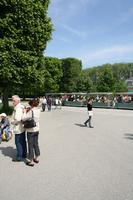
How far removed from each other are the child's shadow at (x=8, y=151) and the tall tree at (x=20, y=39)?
38.2ft

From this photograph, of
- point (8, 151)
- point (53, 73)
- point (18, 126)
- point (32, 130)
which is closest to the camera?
point (32, 130)

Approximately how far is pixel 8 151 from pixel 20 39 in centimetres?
1416

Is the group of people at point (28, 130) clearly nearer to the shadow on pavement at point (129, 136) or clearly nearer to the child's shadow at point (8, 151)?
the child's shadow at point (8, 151)

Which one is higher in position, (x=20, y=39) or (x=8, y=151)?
(x=20, y=39)

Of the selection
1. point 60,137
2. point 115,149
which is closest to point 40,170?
point 115,149

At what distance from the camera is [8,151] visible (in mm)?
10523

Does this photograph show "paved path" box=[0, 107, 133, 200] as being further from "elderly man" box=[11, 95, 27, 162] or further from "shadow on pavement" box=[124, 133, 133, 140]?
"shadow on pavement" box=[124, 133, 133, 140]

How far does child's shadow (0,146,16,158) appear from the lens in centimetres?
987

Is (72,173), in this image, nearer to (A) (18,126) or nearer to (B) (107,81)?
(A) (18,126)

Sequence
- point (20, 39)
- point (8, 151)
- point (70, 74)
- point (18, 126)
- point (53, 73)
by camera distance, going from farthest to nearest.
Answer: point (70, 74) → point (53, 73) → point (20, 39) → point (8, 151) → point (18, 126)

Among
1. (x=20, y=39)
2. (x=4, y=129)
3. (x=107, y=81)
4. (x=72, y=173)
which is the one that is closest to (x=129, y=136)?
(x=4, y=129)

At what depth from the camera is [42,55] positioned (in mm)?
26422

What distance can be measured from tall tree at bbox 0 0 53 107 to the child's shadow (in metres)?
11.6

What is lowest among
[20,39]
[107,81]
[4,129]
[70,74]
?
[4,129]
